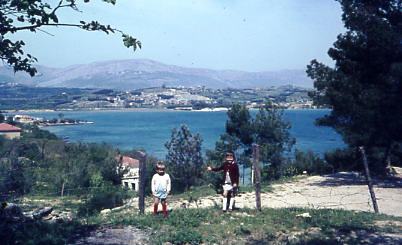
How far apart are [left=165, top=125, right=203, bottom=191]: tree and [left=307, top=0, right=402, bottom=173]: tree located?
13.2 metres

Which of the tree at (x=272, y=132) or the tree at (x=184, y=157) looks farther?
the tree at (x=272, y=132)

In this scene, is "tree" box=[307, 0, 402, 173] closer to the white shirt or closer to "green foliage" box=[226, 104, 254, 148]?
the white shirt

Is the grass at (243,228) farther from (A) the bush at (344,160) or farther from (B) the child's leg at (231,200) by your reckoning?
(A) the bush at (344,160)

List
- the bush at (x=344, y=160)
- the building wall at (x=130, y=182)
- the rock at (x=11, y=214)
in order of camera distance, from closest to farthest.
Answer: the rock at (x=11, y=214) < the bush at (x=344, y=160) < the building wall at (x=130, y=182)

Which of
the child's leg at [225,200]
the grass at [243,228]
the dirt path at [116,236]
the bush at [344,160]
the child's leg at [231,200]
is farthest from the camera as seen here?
the bush at [344,160]

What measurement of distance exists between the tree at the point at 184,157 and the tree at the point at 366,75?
1316 cm

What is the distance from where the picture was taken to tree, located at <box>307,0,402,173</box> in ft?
50.9

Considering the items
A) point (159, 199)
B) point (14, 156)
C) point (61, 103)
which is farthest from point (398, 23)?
point (61, 103)

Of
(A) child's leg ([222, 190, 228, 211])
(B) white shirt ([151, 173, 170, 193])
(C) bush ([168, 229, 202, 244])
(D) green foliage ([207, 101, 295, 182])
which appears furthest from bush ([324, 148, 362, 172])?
(C) bush ([168, 229, 202, 244])

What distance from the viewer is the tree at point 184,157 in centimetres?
3009

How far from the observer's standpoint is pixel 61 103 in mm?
185625

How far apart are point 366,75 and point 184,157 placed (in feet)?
53.6

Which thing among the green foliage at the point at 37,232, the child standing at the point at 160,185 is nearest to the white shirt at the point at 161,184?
the child standing at the point at 160,185

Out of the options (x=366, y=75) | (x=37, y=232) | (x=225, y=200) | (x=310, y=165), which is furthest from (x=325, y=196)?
(x=310, y=165)
